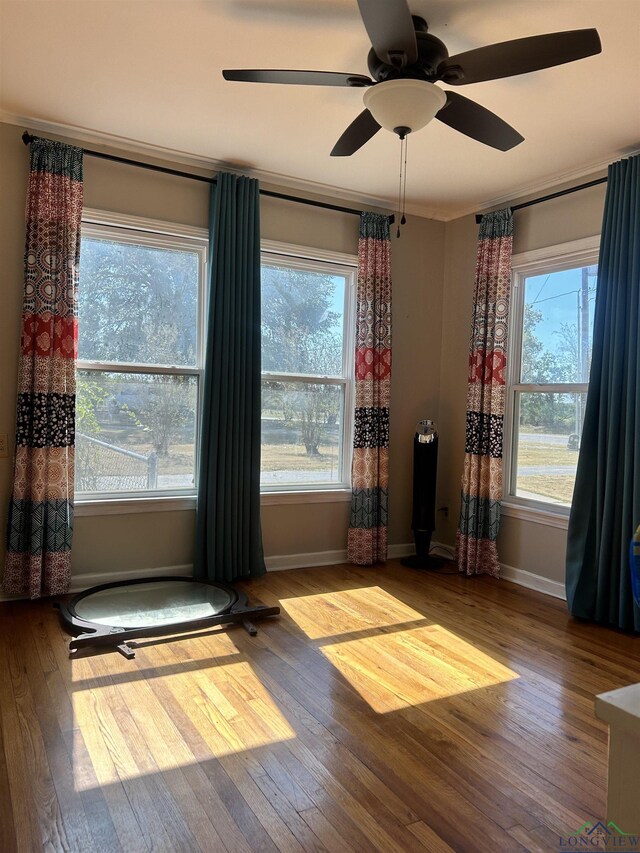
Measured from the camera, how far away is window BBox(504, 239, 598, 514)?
4023 millimetres

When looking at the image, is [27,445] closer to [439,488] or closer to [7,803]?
[7,803]

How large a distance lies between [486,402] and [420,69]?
256 centimetres

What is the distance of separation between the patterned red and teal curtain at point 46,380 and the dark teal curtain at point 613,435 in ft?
10.2

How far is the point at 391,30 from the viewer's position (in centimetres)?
203

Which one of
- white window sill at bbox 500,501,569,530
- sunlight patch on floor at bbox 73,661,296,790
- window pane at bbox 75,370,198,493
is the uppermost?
window pane at bbox 75,370,198,493

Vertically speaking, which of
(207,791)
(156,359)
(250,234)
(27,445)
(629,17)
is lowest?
(207,791)

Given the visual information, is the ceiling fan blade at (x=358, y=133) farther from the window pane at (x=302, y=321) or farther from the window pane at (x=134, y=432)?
the window pane at (x=134, y=432)

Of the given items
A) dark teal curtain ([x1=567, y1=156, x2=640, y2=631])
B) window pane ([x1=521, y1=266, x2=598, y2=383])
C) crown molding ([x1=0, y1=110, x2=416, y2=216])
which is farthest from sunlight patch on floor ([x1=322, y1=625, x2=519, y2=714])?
crown molding ([x1=0, y1=110, x2=416, y2=216])

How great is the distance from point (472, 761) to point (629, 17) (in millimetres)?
2863

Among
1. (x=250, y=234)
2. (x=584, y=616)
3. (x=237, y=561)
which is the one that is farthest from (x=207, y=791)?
(x=250, y=234)

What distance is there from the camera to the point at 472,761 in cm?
214

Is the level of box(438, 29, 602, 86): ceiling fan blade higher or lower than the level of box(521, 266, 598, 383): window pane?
higher

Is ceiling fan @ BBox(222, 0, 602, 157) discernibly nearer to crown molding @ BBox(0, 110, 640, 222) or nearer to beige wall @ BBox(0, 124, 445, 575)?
crown molding @ BBox(0, 110, 640, 222)

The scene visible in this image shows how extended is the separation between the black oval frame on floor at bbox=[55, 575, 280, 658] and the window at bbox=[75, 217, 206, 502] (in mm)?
699
